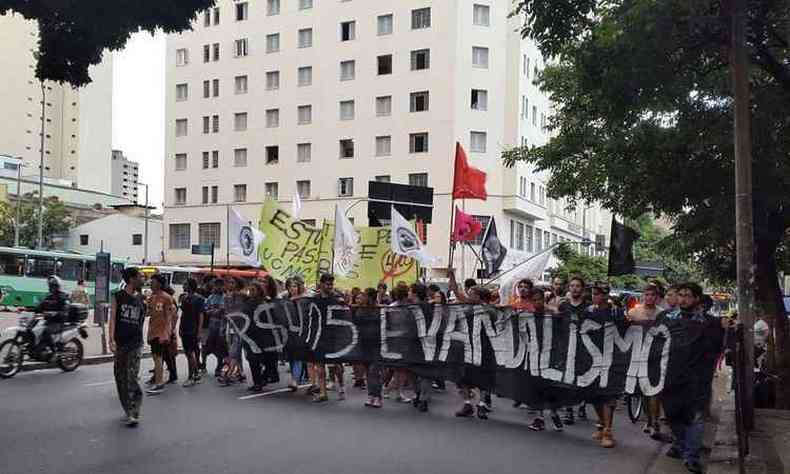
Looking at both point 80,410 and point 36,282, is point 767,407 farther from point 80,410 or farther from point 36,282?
point 36,282

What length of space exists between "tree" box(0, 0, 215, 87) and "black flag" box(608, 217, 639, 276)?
259 inches


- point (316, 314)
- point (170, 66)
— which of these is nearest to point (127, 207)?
point (170, 66)

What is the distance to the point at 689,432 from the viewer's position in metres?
7.43

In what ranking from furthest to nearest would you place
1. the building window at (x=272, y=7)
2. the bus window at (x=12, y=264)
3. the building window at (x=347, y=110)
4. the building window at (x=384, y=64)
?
the building window at (x=272, y=7) < the building window at (x=347, y=110) < the building window at (x=384, y=64) < the bus window at (x=12, y=264)

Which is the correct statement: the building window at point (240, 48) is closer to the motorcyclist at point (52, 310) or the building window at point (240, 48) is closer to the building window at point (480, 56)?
the building window at point (480, 56)

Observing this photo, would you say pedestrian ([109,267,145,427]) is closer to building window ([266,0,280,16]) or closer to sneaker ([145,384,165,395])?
sneaker ([145,384,165,395])

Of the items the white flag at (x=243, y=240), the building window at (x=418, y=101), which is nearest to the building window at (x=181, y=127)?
the building window at (x=418, y=101)

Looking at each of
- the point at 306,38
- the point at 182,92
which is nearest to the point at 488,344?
the point at 306,38

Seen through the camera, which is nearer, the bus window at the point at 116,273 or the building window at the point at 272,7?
the bus window at the point at 116,273

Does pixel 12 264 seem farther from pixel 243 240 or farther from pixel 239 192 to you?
pixel 239 192

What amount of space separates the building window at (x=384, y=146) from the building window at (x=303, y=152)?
5.26 metres

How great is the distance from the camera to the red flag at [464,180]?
51.7ft

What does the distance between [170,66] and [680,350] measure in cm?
5777

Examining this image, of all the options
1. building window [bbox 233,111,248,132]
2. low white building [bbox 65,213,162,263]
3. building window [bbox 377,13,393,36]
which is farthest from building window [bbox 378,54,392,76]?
low white building [bbox 65,213,162,263]
